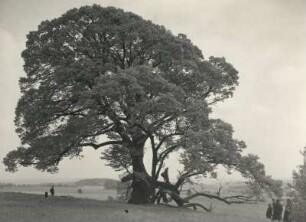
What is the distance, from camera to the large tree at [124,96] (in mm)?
26156

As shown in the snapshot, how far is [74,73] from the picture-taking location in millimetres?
27297

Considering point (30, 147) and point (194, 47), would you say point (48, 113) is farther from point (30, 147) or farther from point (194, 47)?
point (194, 47)

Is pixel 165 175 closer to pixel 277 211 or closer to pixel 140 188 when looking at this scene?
pixel 140 188

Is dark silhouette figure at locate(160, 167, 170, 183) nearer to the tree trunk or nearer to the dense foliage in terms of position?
the tree trunk

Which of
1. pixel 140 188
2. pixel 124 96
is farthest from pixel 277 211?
pixel 124 96

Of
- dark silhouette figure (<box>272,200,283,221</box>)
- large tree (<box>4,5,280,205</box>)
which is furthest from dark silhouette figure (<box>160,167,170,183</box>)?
dark silhouette figure (<box>272,200,283,221</box>)

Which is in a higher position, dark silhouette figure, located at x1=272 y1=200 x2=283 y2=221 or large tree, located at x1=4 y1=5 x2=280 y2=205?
large tree, located at x1=4 y1=5 x2=280 y2=205

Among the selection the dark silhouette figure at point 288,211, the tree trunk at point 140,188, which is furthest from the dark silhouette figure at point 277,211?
the tree trunk at point 140,188

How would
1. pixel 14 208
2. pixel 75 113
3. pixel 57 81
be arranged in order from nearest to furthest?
pixel 14 208 < pixel 57 81 < pixel 75 113

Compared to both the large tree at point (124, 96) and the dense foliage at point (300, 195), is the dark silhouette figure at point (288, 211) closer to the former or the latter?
the dense foliage at point (300, 195)

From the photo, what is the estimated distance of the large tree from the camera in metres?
26.2

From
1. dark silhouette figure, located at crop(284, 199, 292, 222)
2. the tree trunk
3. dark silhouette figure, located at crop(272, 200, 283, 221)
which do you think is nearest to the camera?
the tree trunk

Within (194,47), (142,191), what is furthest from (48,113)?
(194,47)

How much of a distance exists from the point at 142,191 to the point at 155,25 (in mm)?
12230
